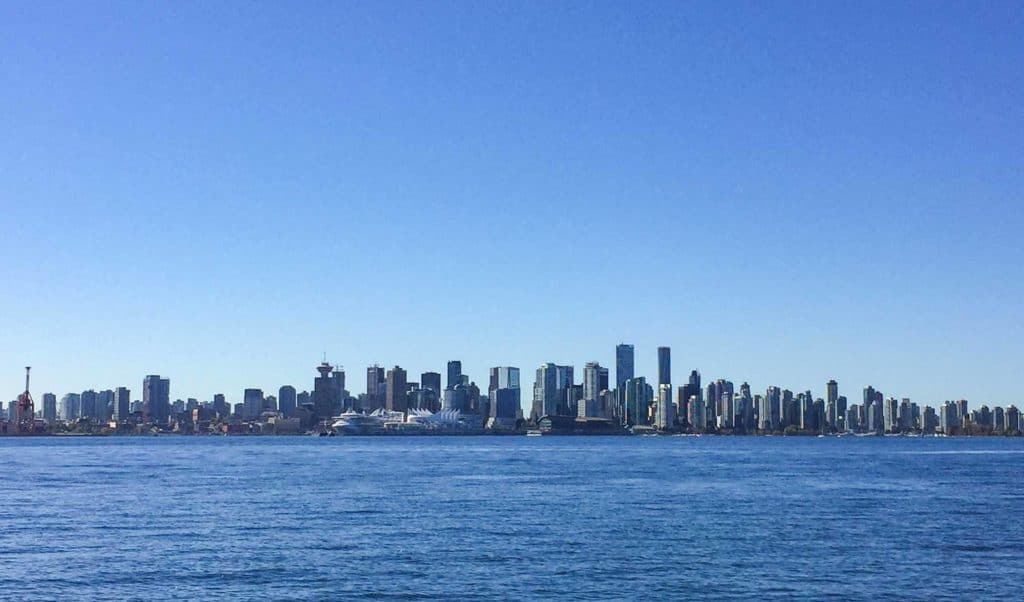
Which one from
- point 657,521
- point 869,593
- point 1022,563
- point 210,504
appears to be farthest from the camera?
point 210,504

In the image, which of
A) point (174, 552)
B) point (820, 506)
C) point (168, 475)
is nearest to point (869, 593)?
point (174, 552)

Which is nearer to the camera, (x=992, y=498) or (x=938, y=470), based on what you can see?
(x=992, y=498)

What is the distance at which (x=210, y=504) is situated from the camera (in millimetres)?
89500

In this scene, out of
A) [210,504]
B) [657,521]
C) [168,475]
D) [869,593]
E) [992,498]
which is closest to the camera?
[869,593]

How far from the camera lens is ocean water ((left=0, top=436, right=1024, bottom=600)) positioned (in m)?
50.9

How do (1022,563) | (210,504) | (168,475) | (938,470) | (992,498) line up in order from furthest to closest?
(938,470) → (168,475) → (992,498) → (210,504) → (1022,563)

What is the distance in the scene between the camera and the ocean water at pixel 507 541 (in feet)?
167

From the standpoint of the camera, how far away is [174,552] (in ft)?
199

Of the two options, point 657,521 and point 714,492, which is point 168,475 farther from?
point 657,521

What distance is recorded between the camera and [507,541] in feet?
217

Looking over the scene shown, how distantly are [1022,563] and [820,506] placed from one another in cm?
3309

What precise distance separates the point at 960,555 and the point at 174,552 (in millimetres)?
43445

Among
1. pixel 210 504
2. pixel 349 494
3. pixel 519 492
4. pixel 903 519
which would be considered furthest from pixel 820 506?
pixel 210 504

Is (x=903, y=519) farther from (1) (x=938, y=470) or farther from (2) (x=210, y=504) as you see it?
(1) (x=938, y=470)
